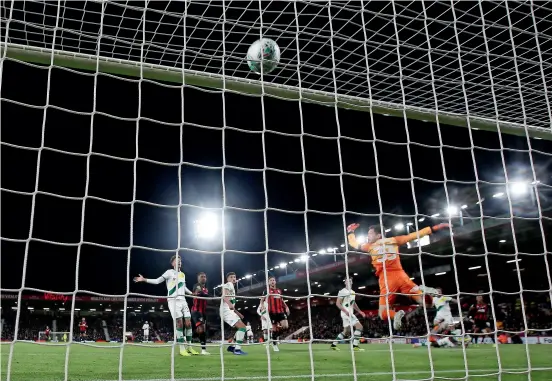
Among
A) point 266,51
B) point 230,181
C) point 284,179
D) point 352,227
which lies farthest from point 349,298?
point 230,181

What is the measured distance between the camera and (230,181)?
72.8 ft

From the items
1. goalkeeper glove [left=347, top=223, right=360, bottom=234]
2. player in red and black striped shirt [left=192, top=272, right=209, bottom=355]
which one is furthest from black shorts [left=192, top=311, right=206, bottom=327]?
goalkeeper glove [left=347, top=223, right=360, bottom=234]

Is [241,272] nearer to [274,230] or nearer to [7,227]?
[274,230]

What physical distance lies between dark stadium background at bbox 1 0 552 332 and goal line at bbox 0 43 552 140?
101cm

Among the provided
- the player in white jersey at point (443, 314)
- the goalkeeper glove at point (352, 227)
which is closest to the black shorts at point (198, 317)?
the goalkeeper glove at point (352, 227)

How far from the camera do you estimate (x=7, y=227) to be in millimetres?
20641

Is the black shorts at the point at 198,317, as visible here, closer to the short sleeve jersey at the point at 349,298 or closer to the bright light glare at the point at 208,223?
the short sleeve jersey at the point at 349,298

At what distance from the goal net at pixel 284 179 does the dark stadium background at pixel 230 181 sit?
0.36 ft

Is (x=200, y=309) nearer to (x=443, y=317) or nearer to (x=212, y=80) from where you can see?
(x=443, y=317)

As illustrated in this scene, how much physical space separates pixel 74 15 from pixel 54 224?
17711 millimetres

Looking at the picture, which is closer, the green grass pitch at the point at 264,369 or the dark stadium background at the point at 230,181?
the green grass pitch at the point at 264,369

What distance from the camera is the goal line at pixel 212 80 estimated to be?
333 centimetres

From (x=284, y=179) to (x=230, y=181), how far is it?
357 inches

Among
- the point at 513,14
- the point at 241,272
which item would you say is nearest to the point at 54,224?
the point at 241,272
